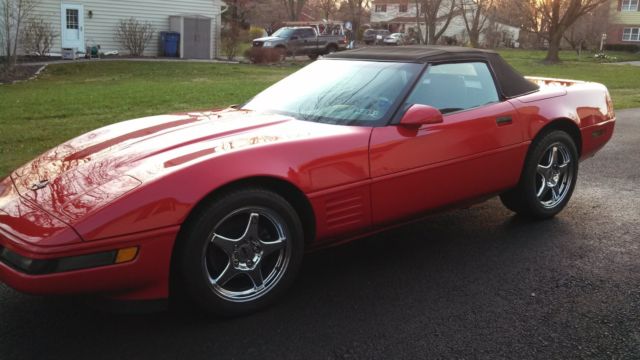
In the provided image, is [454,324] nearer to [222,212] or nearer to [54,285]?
[222,212]

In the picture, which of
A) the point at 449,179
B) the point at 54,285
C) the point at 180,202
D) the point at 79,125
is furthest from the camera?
the point at 79,125

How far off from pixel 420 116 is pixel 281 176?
1.02 meters

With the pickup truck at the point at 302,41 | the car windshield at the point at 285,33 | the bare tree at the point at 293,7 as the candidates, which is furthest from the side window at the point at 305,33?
the bare tree at the point at 293,7

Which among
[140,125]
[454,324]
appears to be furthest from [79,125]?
[454,324]

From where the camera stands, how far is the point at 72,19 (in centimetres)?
2523

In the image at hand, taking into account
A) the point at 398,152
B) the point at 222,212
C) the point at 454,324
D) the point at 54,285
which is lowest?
the point at 454,324

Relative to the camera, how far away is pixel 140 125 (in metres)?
3.99

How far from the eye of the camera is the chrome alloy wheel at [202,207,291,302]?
3.05 meters

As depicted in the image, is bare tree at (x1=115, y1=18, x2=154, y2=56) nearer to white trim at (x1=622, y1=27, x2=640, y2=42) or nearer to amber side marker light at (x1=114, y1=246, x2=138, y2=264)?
amber side marker light at (x1=114, y1=246, x2=138, y2=264)

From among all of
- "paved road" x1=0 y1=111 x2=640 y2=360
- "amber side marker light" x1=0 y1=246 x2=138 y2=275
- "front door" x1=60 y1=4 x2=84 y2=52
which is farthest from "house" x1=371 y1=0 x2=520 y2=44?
"amber side marker light" x1=0 y1=246 x2=138 y2=275

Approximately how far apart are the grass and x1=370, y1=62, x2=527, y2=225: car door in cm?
436

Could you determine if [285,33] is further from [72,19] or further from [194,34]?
[72,19]

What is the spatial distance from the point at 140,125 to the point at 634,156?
6.09 metres

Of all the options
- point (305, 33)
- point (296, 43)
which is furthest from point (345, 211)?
point (305, 33)
